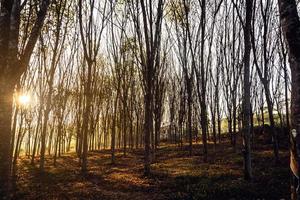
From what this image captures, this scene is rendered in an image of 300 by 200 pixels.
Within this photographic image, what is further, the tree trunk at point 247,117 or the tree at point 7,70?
the tree trunk at point 247,117

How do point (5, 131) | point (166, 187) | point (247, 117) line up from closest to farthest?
point (5, 131) → point (166, 187) → point (247, 117)

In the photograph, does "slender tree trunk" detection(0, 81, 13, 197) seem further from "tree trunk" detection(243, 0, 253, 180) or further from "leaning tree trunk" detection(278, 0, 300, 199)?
"tree trunk" detection(243, 0, 253, 180)

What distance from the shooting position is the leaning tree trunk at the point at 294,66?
10.7ft

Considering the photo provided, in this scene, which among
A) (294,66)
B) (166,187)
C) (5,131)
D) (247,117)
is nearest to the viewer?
(294,66)

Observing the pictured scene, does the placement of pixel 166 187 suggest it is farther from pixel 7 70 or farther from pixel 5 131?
pixel 7 70

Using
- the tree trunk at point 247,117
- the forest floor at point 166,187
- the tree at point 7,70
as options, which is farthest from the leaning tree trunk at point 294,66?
the tree trunk at point 247,117

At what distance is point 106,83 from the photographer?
31.2m

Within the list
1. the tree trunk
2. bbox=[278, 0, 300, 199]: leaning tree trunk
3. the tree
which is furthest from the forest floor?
the tree

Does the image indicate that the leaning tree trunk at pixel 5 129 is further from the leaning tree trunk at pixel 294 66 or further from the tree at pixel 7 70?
the leaning tree trunk at pixel 294 66

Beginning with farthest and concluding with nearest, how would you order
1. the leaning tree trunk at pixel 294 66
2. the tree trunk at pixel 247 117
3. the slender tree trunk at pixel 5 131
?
1. the tree trunk at pixel 247 117
2. the slender tree trunk at pixel 5 131
3. the leaning tree trunk at pixel 294 66

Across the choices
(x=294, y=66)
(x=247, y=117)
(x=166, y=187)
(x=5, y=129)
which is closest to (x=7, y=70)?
(x=5, y=129)

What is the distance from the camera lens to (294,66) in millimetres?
3424

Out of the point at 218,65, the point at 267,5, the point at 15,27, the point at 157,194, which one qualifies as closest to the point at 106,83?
the point at 218,65

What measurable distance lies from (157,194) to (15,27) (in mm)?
6836
